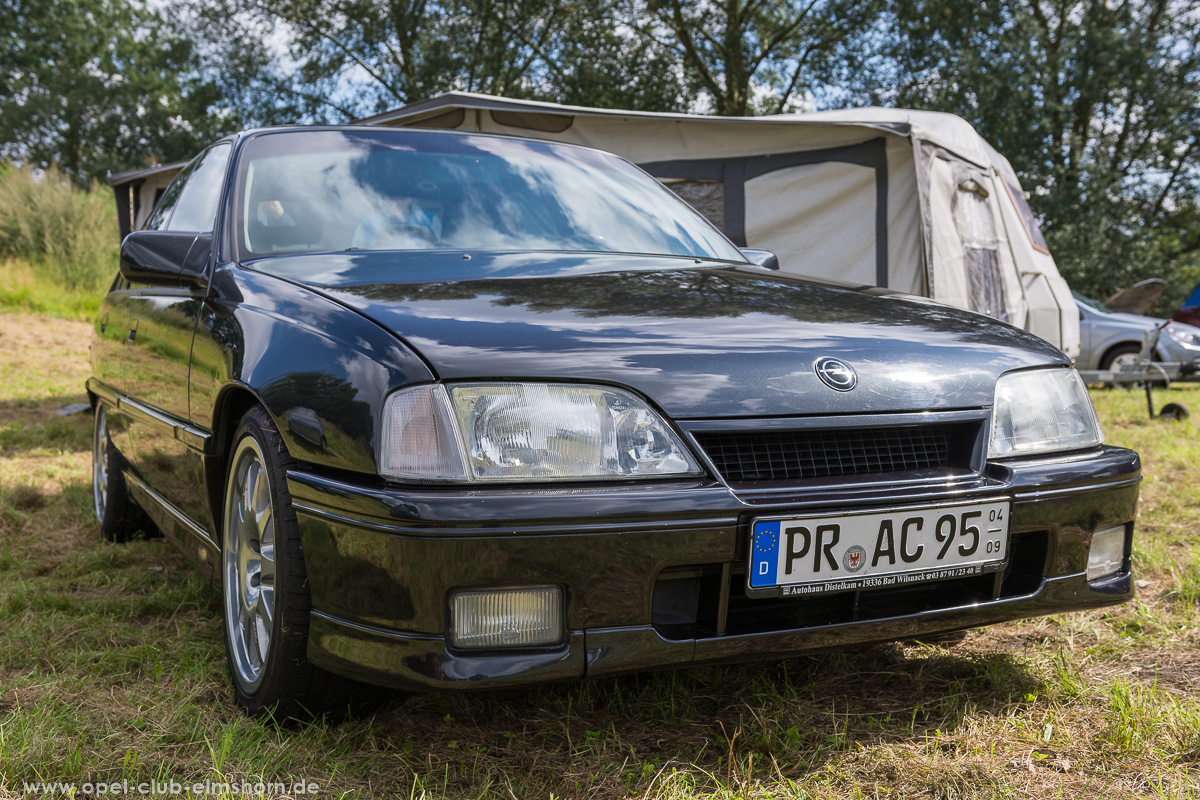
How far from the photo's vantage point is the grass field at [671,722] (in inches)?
66.4

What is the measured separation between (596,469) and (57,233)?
1319cm

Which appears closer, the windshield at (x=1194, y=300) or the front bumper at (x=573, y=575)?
the front bumper at (x=573, y=575)

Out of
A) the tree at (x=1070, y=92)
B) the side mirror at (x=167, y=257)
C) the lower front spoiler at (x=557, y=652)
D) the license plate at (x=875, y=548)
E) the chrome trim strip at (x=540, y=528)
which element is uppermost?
the tree at (x=1070, y=92)

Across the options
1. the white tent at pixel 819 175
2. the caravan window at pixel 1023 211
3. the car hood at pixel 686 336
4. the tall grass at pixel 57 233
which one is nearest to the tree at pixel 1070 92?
the caravan window at pixel 1023 211

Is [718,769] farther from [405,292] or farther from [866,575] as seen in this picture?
[405,292]

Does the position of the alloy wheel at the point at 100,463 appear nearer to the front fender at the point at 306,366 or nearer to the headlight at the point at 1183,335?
the front fender at the point at 306,366

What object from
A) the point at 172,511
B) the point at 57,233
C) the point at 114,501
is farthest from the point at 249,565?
the point at 57,233

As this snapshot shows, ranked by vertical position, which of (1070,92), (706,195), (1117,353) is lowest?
(1117,353)

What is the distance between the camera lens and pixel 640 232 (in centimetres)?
282

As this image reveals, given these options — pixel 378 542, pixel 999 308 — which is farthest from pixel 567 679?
pixel 999 308

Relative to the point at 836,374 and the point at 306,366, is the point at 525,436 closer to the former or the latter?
the point at 306,366

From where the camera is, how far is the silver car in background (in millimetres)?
10594

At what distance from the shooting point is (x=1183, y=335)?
10.8 meters

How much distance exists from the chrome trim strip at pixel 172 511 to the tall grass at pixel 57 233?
10098mm
